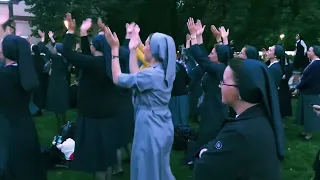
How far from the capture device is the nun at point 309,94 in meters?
10.4

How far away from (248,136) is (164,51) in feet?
8.17

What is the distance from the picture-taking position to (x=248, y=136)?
2.82 metres

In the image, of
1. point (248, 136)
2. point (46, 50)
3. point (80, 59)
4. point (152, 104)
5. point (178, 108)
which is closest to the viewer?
point (248, 136)

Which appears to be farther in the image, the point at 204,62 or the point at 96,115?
the point at 204,62

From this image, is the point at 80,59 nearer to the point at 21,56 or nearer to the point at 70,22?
the point at 70,22

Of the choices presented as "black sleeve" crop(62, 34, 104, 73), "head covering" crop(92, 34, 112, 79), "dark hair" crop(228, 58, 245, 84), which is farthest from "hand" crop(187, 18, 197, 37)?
"dark hair" crop(228, 58, 245, 84)

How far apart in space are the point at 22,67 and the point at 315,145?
6927 millimetres

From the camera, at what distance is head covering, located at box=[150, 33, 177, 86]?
5.14 m

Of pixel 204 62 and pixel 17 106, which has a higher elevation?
pixel 204 62

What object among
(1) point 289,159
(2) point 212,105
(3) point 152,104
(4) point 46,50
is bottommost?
(1) point 289,159

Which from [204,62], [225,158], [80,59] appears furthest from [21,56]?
[225,158]

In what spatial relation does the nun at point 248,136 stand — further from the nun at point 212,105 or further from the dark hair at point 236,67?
the nun at point 212,105

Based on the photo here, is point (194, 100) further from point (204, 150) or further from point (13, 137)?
point (204, 150)

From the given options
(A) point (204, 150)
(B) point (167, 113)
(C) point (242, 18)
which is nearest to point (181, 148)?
(B) point (167, 113)
